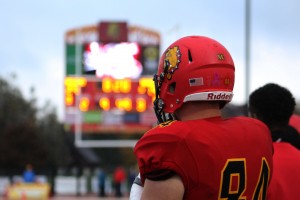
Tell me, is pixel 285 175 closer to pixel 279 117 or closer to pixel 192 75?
pixel 279 117

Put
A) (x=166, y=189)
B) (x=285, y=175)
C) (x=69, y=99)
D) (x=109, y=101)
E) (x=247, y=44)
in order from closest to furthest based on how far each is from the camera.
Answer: (x=166, y=189) < (x=285, y=175) < (x=247, y=44) < (x=69, y=99) < (x=109, y=101)

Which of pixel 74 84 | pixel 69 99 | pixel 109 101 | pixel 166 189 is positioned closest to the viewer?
pixel 166 189

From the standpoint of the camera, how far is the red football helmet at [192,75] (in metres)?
2.49

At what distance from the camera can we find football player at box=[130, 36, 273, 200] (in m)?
2.33

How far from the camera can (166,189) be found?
2.31 m

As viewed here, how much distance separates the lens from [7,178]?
34.3 meters

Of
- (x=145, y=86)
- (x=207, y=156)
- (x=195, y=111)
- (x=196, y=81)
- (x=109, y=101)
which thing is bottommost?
(x=109, y=101)

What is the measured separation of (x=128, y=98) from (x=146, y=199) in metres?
22.7

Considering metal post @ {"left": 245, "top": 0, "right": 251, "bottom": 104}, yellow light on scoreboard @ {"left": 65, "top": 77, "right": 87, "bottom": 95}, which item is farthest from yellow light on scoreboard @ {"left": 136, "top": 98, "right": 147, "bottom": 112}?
metal post @ {"left": 245, "top": 0, "right": 251, "bottom": 104}

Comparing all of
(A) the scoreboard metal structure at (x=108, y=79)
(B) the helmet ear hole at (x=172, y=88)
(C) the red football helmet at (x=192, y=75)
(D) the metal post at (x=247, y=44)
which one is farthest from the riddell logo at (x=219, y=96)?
(A) the scoreboard metal structure at (x=108, y=79)

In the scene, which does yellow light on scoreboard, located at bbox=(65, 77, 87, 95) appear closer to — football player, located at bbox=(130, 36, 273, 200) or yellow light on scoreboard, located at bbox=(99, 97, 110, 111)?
yellow light on scoreboard, located at bbox=(99, 97, 110, 111)

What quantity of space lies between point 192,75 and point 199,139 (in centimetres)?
24

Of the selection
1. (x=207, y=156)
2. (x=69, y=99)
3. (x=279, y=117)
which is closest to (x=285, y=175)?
(x=279, y=117)

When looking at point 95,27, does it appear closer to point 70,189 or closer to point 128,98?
point 128,98
